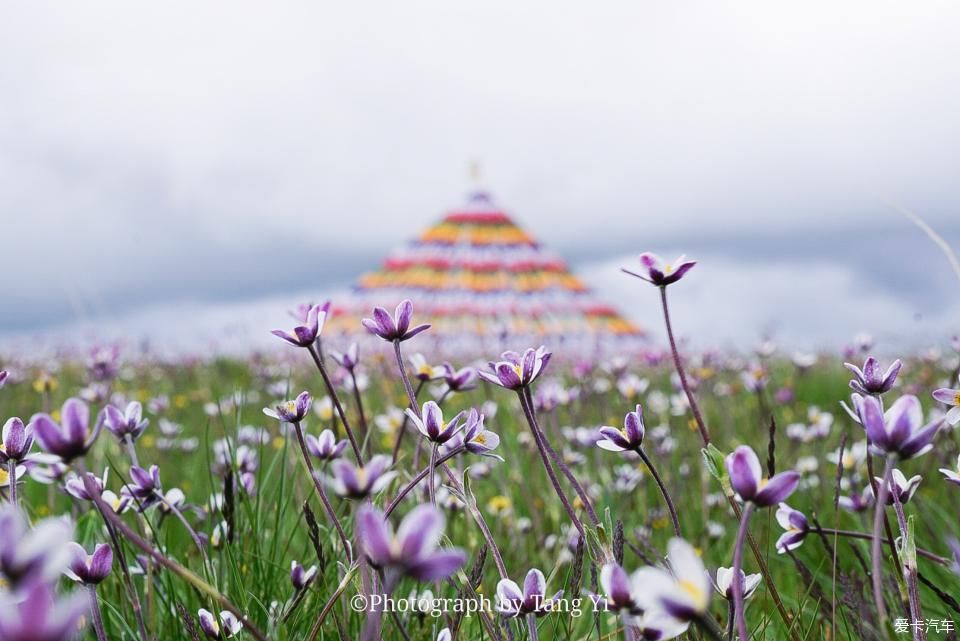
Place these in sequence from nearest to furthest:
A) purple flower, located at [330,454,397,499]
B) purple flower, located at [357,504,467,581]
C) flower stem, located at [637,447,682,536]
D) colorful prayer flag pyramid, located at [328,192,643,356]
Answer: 1. purple flower, located at [357,504,467,581]
2. purple flower, located at [330,454,397,499]
3. flower stem, located at [637,447,682,536]
4. colorful prayer flag pyramid, located at [328,192,643,356]

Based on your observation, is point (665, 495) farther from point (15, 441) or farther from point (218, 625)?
point (15, 441)

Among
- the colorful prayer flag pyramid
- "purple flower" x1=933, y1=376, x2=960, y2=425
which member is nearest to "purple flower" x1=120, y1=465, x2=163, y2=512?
"purple flower" x1=933, y1=376, x2=960, y2=425

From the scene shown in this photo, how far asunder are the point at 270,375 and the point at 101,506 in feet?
16.9

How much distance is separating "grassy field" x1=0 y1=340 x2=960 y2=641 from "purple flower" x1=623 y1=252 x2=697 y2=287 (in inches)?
18.6

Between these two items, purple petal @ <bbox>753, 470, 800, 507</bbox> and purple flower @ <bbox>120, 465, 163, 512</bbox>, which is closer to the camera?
purple petal @ <bbox>753, 470, 800, 507</bbox>

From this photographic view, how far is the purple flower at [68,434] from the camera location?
3.24 ft

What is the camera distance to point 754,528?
3385mm

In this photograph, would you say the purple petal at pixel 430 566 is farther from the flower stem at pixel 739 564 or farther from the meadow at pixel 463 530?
the flower stem at pixel 739 564

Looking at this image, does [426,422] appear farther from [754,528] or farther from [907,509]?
[907,509]

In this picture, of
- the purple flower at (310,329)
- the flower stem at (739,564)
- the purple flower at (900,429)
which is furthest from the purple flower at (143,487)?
the purple flower at (900,429)

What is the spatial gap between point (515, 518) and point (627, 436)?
6.30 ft

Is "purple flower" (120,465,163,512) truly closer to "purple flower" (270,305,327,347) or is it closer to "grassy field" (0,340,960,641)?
"grassy field" (0,340,960,641)

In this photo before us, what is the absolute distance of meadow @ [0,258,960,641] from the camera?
100cm

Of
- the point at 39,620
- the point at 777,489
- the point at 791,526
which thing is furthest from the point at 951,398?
the point at 39,620
